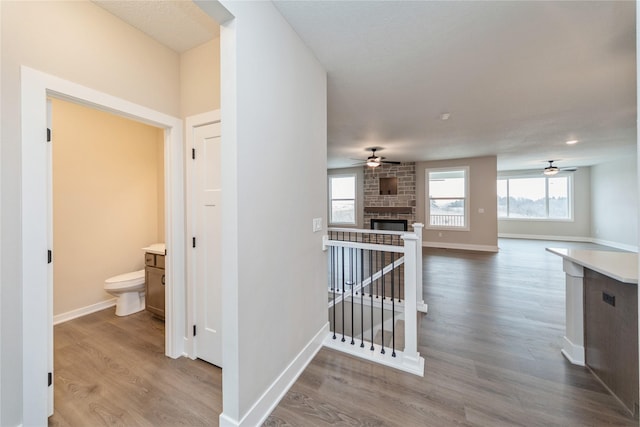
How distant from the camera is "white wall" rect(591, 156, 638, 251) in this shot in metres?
6.53

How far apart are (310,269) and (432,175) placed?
6614 mm

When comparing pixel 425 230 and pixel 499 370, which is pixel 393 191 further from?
pixel 499 370

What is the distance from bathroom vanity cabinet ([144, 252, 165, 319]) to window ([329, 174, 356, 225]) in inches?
262

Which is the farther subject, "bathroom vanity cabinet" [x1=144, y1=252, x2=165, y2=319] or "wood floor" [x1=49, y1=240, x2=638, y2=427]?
"bathroom vanity cabinet" [x1=144, y1=252, x2=165, y2=319]

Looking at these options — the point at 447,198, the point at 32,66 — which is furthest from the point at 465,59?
the point at 447,198

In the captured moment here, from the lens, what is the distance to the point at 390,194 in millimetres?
7922

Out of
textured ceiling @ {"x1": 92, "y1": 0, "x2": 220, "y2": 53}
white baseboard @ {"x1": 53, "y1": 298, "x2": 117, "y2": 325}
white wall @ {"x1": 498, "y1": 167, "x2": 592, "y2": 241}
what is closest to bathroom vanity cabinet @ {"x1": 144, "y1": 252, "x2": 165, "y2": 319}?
white baseboard @ {"x1": 53, "y1": 298, "x2": 117, "y2": 325}

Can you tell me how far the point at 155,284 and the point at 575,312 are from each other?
399cm

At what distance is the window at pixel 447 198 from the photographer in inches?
278

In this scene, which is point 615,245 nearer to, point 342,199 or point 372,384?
point 342,199

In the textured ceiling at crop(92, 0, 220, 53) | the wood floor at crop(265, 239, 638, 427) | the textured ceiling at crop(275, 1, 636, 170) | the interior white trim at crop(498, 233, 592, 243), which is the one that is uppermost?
the textured ceiling at crop(92, 0, 220, 53)

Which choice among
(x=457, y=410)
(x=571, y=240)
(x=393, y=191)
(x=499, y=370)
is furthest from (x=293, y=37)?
(x=571, y=240)

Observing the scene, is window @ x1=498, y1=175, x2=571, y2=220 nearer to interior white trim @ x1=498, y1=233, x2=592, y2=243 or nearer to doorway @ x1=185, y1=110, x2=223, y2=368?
interior white trim @ x1=498, y1=233, x2=592, y2=243

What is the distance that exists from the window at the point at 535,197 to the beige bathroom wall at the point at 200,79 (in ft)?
34.0
